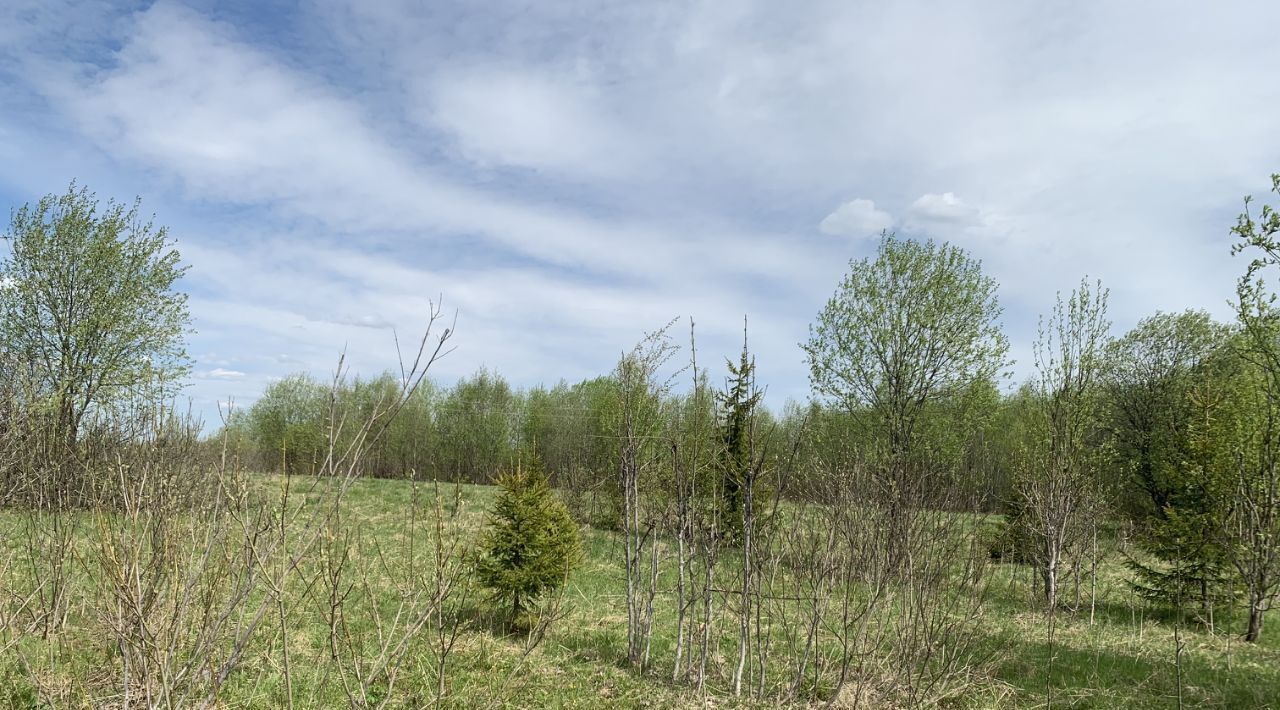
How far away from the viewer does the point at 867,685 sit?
664cm

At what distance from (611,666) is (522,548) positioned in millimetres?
2407

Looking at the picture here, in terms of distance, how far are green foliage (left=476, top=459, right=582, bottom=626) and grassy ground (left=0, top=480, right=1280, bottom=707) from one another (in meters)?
0.57

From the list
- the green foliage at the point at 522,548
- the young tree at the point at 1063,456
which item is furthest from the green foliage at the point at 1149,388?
the green foliage at the point at 522,548

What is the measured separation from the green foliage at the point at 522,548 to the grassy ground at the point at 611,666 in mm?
567

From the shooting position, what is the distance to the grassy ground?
18.7 ft

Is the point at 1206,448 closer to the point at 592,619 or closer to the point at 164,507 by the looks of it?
the point at 592,619

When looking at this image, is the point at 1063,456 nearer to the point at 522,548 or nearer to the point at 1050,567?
the point at 1050,567

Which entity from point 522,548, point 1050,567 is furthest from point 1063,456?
point 522,548

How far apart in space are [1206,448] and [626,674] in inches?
489

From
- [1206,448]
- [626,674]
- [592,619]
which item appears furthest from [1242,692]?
[592,619]

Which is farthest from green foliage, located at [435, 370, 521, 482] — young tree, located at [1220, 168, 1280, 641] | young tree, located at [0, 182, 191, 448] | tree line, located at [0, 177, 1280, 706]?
young tree, located at [1220, 168, 1280, 641]

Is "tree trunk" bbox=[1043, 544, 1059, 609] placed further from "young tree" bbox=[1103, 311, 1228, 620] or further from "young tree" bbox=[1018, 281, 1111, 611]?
"young tree" bbox=[1103, 311, 1228, 620]

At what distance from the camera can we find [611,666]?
7801 millimetres

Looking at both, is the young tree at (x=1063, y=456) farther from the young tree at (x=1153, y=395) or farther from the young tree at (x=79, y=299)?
the young tree at (x=79, y=299)
